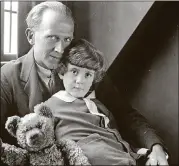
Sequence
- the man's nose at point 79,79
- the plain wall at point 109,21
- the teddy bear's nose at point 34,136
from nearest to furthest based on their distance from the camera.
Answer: the teddy bear's nose at point 34,136 → the man's nose at point 79,79 → the plain wall at point 109,21

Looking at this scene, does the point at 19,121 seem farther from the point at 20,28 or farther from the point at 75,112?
the point at 20,28

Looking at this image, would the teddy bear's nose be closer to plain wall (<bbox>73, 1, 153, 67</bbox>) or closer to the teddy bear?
the teddy bear

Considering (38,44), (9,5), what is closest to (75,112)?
(38,44)

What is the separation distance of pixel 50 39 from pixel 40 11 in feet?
0.33

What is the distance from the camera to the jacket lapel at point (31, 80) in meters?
0.96

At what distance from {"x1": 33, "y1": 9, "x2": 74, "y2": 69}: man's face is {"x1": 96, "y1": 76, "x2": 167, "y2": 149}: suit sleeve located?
0.62 feet

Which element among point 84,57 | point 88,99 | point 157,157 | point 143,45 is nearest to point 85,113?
point 88,99

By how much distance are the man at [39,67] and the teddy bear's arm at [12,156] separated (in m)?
0.10

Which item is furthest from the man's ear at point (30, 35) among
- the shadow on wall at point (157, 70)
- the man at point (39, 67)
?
the shadow on wall at point (157, 70)

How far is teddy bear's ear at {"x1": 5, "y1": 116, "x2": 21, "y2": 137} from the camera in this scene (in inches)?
34.3

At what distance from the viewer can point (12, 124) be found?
0.87 metres

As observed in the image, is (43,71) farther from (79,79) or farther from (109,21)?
(109,21)

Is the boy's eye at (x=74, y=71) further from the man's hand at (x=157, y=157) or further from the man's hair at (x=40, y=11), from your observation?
the man's hand at (x=157, y=157)

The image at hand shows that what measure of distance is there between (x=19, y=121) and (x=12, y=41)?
299 mm
